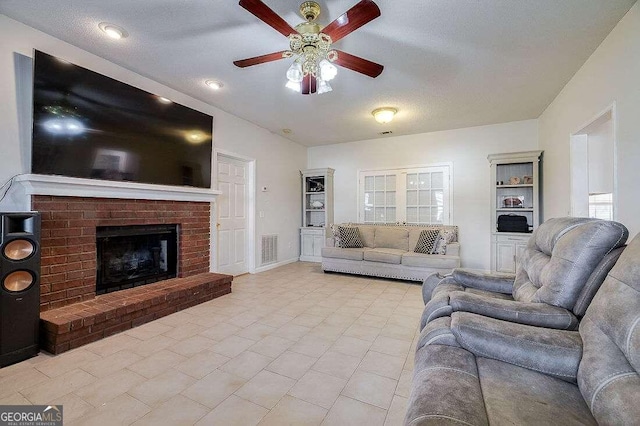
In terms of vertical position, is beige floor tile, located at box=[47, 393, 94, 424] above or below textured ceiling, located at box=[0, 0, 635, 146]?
below

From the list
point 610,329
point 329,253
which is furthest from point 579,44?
point 329,253

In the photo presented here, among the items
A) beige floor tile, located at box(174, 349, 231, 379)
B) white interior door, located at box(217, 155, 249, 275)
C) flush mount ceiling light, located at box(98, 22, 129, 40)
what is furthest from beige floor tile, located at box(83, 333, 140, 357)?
flush mount ceiling light, located at box(98, 22, 129, 40)

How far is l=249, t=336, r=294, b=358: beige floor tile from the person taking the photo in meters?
2.28

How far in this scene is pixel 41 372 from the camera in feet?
6.47

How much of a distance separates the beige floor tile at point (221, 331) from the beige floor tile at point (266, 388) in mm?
734

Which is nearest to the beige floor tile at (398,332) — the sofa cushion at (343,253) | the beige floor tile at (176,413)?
the beige floor tile at (176,413)

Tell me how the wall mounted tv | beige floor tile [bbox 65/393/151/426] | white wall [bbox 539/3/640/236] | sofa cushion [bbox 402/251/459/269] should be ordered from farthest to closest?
sofa cushion [bbox 402/251/459/269] → the wall mounted tv → white wall [bbox 539/3/640/236] → beige floor tile [bbox 65/393/151/426]

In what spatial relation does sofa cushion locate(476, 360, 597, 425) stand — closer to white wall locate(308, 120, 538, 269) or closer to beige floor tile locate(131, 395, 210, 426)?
beige floor tile locate(131, 395, 210, 426)

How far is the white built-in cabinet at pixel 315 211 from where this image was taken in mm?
6203

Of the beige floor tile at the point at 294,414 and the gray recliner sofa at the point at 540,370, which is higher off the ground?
the gray recliner sofa at the point at 540,370

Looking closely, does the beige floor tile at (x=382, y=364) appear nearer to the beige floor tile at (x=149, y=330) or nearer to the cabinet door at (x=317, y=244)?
the beige floor tile at (x=149, y=330)

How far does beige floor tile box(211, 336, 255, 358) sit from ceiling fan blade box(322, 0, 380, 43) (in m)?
2.55

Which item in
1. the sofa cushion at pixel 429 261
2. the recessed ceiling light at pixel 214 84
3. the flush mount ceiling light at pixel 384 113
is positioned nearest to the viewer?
the recessed ceiling light at pixel 214 84

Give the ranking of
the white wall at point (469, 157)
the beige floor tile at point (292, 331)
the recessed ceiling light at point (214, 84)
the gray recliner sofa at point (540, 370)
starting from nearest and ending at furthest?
the gray recliner sofa at point (540, 370) < the beige floor tile at point (292, 331) < the recessed ceiling light at point (214, 84) < the white wall at point (469, 157)
